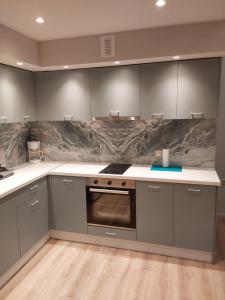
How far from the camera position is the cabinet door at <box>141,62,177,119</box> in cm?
275

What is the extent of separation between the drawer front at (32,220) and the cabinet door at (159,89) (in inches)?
64.2

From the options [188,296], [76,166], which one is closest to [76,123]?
[76,166]

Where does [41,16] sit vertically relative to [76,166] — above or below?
above

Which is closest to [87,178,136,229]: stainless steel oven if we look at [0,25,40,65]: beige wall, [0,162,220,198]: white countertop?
[0,162,220,198]: white countertop

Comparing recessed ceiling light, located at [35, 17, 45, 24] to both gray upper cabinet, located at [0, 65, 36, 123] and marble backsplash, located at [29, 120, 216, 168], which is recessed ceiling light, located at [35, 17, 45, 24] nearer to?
gray upper cabinet, located at [0, 65, 36, 123]

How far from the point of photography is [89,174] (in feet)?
9.29

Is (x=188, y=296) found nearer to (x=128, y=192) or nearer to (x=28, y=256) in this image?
(x=128, y=192)

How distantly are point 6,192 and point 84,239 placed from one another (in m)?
1.25

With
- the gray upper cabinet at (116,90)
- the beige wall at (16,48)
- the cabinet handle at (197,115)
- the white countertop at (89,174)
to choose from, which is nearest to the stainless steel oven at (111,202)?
the white countertop at (89,174)

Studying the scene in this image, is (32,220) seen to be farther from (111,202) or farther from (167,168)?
(167,168)

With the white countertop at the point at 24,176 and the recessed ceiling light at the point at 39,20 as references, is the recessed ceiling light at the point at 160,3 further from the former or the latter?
the white countertop at the point at 24,176

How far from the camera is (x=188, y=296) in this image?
217 cm

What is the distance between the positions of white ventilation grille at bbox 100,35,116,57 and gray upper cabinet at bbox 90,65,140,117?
0.25 meters

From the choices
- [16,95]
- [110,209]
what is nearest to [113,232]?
[110,209]
